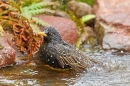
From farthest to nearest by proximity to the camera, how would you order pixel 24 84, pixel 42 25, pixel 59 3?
pixel 59 3 < pixel 42 25 < pixel 24 84

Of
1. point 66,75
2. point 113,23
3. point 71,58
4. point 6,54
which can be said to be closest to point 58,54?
point 71,58

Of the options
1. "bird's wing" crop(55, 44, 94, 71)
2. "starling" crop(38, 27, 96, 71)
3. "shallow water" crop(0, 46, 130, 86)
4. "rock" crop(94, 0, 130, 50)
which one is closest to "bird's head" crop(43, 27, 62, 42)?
"starling" crop(38, 27, 96, 71)

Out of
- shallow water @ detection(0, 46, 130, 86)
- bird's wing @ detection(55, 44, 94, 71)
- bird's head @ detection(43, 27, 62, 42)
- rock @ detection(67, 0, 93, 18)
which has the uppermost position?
rock @ detection(67, 0, 93, 18)

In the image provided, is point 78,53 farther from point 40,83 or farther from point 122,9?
point 122,9

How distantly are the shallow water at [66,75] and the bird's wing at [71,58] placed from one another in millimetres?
136

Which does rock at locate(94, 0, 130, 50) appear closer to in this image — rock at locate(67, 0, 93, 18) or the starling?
rock at locate(67, 0, 93, 18)

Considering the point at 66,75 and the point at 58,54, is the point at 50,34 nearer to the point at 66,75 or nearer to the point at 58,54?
the point at 58,54

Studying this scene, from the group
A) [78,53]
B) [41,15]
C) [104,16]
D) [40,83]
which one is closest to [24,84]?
[40,83]

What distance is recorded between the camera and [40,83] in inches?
301

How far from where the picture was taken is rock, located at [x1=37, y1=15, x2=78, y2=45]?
10.4 metres

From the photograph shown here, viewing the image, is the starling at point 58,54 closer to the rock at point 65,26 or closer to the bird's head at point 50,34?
the bird's head at point 50,34

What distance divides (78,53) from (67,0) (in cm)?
402

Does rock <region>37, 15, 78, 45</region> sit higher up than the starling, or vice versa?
rock <region>37, 15, 78, 45</region>

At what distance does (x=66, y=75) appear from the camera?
8203 mm
